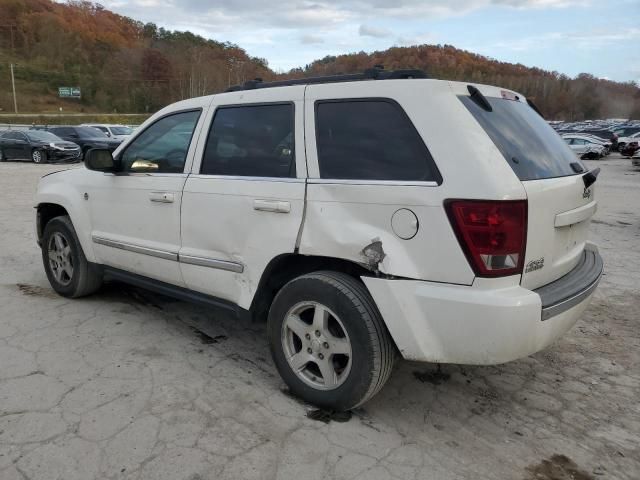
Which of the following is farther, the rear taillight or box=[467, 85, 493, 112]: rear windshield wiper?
box=[467, 85, 493, 112]: rear windshield wiper

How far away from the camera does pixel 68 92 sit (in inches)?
3780

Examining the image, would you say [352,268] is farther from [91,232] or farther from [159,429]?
→ [91,232]

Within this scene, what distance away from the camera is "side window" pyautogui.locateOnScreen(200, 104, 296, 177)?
311 cm

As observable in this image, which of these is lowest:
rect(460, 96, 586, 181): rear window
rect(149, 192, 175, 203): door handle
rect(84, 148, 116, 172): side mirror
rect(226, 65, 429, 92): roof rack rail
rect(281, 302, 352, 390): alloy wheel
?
rect(281, 302, 352, 390): alloy wheel

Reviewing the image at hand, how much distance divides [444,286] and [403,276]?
0.21m

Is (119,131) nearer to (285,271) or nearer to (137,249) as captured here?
(137,249)

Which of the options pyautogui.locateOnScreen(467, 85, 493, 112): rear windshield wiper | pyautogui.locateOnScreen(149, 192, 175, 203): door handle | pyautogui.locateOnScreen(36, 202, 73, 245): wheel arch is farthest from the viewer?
pyautogui.locateOnScreen(36, 202, 73, 245): wheel arch

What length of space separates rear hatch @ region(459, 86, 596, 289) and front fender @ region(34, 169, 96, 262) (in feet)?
10.7

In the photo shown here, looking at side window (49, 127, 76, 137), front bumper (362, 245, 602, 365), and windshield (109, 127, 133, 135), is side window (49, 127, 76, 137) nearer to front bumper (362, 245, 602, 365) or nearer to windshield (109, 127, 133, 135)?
windshield (109, 127, 133, 135)

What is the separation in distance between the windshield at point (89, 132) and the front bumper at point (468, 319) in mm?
23869

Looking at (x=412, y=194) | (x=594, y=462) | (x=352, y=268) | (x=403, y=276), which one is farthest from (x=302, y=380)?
(x=594, y=462)

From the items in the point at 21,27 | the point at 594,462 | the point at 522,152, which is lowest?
the point at 594,462

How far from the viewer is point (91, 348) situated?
3.72 meters

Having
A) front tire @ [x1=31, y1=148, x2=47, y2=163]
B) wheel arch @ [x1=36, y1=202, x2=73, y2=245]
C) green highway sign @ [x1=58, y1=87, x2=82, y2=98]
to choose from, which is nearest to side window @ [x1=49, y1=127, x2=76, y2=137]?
front tire @ [x1=31, y1=148, x2=47, y2=163]
